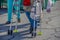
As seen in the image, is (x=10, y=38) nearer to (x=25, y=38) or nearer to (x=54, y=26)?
(x=25, y=38)

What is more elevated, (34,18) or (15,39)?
(34,18)

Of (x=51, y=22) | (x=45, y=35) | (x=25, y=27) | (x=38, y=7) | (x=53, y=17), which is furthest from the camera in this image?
(x=53, y=17)

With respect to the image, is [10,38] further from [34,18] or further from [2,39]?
[34,18]

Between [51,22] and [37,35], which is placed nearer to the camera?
[37,35]

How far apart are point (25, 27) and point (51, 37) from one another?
57.0 inches

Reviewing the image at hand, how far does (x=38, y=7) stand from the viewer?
645 cm

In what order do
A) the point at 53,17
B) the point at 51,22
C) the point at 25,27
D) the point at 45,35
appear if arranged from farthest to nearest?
the point at 53,17, the point at 51,22, the point at 25,27, the point at 45,35

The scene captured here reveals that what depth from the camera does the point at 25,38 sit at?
6602 millimetres

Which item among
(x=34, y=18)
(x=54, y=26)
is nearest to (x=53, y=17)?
(x=54, y=26)

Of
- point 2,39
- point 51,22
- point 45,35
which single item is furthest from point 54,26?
point 2,39

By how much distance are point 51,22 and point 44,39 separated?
7.75ft

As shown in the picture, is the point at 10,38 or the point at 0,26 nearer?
the point at 10,38

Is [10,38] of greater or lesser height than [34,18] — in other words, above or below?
below

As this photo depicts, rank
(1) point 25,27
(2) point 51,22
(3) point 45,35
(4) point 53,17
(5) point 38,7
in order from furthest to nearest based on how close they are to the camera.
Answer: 1. (4) point 53,17
2. (2) point 51,22
3. (1) point 25,27
4. (3) point 45,35
5. (5) point 38,7
